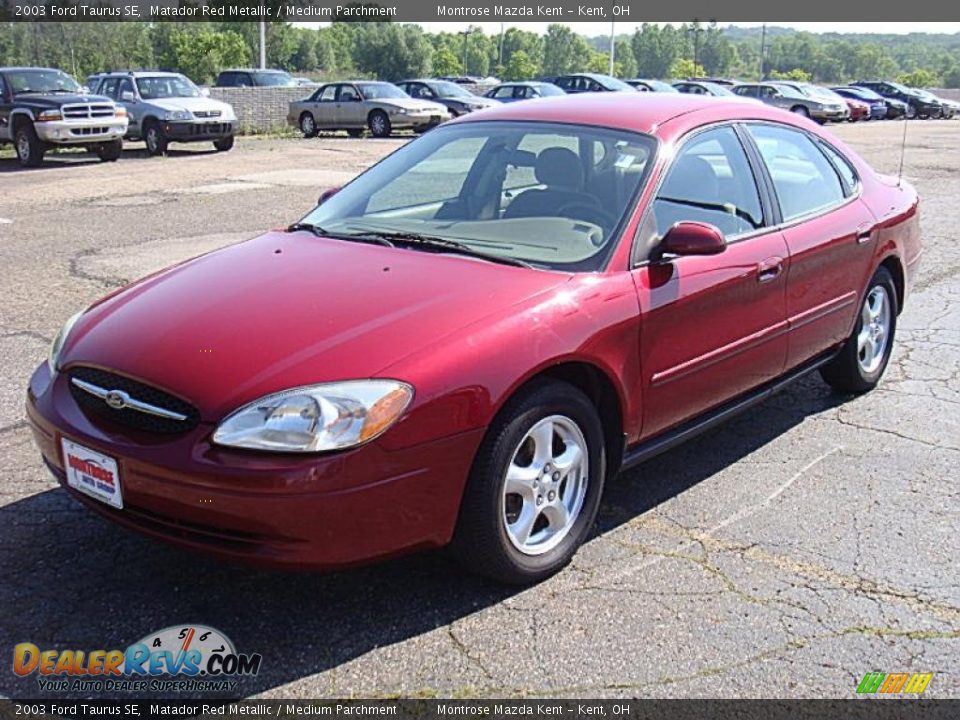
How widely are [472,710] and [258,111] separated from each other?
29678 millimetres

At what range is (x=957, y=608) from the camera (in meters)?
3.46

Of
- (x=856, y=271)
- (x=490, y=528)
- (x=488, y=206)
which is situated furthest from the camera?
(x=856, y=271)

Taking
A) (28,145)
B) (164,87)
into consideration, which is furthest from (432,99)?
(28,145)

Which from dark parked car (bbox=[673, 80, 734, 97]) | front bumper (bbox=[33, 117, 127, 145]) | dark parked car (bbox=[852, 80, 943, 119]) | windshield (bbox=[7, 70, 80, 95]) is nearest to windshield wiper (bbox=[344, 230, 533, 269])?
front bumper (bbox=[33, 117, 127, 145])

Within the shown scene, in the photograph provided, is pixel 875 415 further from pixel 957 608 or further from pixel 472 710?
pixel 472 710

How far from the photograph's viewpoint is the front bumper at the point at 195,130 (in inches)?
798

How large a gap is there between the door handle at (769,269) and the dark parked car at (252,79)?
3011cm

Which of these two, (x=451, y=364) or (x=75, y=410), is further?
(x=75, y=410)

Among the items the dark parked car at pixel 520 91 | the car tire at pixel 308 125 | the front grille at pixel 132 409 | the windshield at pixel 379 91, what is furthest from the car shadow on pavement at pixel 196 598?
the dark parked car at pixel 520 91

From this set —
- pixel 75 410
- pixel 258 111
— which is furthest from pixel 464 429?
pixel 258 111

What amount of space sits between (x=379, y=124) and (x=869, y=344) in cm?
2278

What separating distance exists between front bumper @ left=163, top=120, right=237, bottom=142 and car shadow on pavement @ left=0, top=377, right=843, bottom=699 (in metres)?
17.6

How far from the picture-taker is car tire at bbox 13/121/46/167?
58.9 ft

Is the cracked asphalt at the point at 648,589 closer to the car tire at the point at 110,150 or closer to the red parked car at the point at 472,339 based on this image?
the red parked car at the point at 472,339
